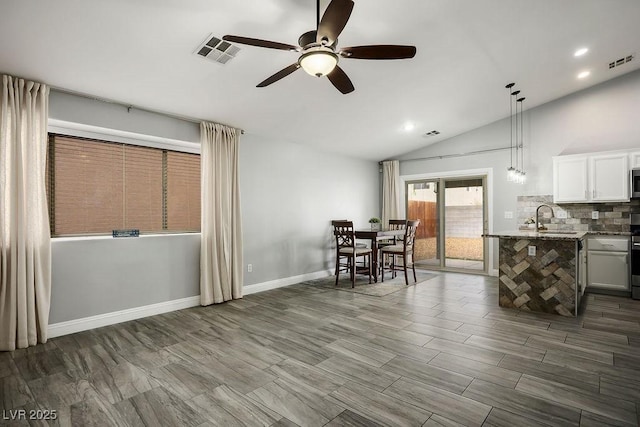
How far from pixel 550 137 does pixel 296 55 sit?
15.7 ft

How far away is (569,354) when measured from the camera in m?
2.71

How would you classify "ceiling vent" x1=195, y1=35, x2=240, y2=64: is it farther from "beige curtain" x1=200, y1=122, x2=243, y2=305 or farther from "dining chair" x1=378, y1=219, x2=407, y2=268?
"dining chair" x1=378, y1=219, x2=407, y2=268

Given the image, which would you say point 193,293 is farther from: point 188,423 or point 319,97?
point 319,97

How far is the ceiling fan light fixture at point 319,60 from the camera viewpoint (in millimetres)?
2162

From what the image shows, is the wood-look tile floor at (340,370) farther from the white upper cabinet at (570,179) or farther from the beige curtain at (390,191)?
the beige curtain at (390,191)

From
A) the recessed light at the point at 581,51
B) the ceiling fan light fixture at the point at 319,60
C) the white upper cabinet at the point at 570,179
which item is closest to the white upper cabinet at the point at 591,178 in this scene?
the white upper cabinet at the point at 570,179

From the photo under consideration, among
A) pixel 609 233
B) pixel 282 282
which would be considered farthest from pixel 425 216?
pixel 282 282

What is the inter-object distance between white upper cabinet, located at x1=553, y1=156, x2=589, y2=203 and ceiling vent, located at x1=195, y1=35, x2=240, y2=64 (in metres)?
5.18

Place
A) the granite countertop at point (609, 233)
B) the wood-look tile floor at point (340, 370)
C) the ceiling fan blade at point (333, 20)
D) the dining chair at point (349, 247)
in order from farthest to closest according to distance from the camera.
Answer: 1. the dining chair at point (349, 247)
2. the granite countertop at point (609, 233)
3. the wood-look tile floor at point (340, 370)
4. the ceiling fan blade at point (333, 20)

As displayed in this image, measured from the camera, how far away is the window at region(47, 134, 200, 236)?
3.50 m

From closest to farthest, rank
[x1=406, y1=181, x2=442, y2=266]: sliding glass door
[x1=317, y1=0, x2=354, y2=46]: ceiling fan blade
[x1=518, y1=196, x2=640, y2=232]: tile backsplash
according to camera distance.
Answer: [x1=317, y1=0, x2=354, y2=46]: ceiling fan blade, [x1=518, y1=196, x2=640, y2=232]: tile backsplash, [x1=406, y1=181, x2=442, y2=266]: sliding glass door

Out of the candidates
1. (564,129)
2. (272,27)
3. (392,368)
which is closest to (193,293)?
(392,368)

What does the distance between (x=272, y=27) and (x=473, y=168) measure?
496 cm

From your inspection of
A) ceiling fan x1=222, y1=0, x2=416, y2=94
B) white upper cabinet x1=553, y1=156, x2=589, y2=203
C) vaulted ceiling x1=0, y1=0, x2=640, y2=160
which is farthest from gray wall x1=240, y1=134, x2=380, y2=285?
white upper cabinet x1=553, y1=156, x2=589, y2=203
